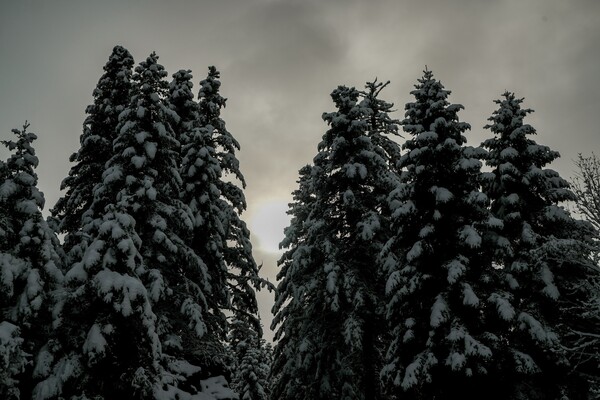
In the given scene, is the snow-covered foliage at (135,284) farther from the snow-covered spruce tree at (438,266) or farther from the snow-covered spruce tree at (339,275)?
the snow-covered spruce tree at (438,266)

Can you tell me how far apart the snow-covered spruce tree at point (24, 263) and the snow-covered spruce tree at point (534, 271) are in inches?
542

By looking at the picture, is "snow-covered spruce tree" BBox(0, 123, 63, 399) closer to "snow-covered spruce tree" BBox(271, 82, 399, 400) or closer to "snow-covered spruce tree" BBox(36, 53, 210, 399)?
"snow-covered spruce tree" BBox(36, 53, 210, 399)

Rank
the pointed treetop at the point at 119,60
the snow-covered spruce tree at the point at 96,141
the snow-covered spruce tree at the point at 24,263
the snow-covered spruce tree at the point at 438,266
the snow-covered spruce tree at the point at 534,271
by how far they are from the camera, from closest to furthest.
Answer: the snow-covered spruce tree at the point at 24,263 → the snow-covered spruce tree at the point at 438,266 → the snow-covered spruce tree at the point at 534,271 → the snow-covered spruce tree at the point at 96,141 → the pointed treetop at the point at 119,60

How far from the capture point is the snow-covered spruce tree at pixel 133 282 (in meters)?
11.8

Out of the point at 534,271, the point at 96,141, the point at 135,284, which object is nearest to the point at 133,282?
the point at 135,284

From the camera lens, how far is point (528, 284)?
1609 cm

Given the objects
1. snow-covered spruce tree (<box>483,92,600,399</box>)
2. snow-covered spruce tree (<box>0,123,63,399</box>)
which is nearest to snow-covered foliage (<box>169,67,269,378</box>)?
snow-covered spruce tree (<box>0,123,63,399</box>)

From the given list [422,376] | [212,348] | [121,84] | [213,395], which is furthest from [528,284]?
[121,84]

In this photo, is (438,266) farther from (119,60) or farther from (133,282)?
(119,60)

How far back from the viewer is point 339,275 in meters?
17.0

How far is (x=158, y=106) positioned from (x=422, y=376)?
1296 cm

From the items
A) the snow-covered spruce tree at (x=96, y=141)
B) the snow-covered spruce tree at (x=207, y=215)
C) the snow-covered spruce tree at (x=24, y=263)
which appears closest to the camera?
the snow-covered spruce tree at (x=24, y=263)

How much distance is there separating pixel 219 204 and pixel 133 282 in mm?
8690

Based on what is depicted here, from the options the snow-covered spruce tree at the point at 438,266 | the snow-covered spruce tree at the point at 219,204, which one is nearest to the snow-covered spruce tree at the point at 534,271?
the snow-covered spruce tree at the point at 438,266
